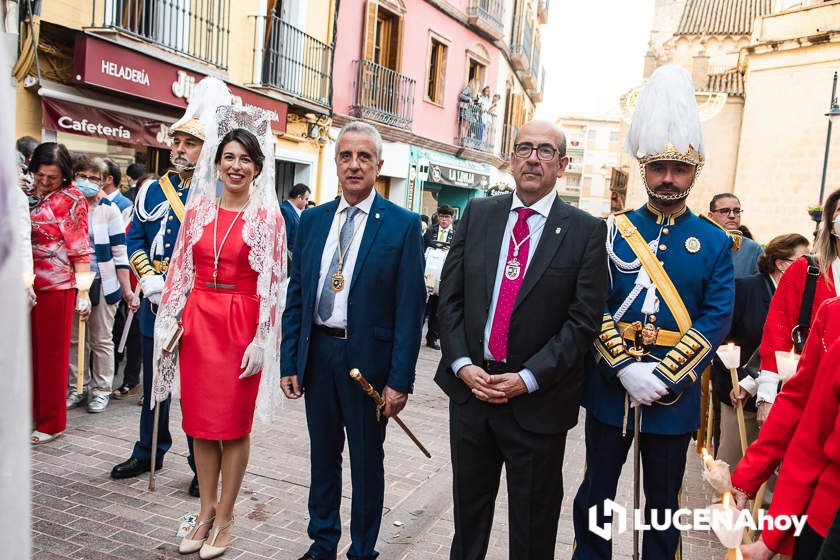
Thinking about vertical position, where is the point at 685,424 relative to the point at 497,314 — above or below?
below

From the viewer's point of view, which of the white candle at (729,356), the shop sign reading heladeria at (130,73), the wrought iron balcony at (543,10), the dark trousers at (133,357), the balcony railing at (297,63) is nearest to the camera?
the white candle at (729,356)

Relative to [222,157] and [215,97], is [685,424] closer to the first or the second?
[222,157]

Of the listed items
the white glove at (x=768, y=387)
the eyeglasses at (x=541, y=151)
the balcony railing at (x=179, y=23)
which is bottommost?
Result: the white glove at (x=768, y=387)

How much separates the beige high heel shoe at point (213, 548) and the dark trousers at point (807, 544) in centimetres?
269

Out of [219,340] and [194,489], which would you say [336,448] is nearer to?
[219,340]

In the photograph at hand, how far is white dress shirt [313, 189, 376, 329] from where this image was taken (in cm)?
346

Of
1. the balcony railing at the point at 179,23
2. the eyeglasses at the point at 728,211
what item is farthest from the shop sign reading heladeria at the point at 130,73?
the eyeglasses at the point at 728,211

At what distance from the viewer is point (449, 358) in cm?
309

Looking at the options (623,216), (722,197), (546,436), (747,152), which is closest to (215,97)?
(623,216)

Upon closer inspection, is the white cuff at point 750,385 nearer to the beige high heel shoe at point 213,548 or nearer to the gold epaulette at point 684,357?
the gold epaulette at point 684,357

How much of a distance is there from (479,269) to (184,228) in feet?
5.44

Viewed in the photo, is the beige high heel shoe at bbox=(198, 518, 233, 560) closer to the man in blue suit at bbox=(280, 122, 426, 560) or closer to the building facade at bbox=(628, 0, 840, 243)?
the man in blue suit at bbox=(280, 122, 426, 560)

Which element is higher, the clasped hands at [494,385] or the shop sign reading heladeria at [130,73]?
the shop sign reading heladeria at [130,73]

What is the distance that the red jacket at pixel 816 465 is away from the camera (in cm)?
185
